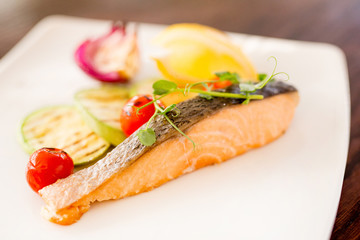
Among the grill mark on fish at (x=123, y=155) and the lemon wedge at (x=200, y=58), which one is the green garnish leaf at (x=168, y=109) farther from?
the lemon wedge at (x=200, y=58)

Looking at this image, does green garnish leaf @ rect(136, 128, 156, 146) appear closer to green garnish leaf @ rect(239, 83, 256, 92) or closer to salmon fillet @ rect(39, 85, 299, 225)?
salmon fillet @ rect(39, 85, 299, 225)

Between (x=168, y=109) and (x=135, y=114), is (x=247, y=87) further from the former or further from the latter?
(x=135, y=114)

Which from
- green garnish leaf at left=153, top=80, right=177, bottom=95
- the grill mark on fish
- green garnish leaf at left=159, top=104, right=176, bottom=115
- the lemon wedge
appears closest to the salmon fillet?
the grill mark on fish

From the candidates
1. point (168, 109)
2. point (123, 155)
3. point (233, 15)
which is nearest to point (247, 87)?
point (168, 109)

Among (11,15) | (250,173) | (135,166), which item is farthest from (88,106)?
(11,15)

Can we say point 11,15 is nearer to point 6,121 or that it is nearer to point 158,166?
point 6,121

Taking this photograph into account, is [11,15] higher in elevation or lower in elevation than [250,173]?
higher
